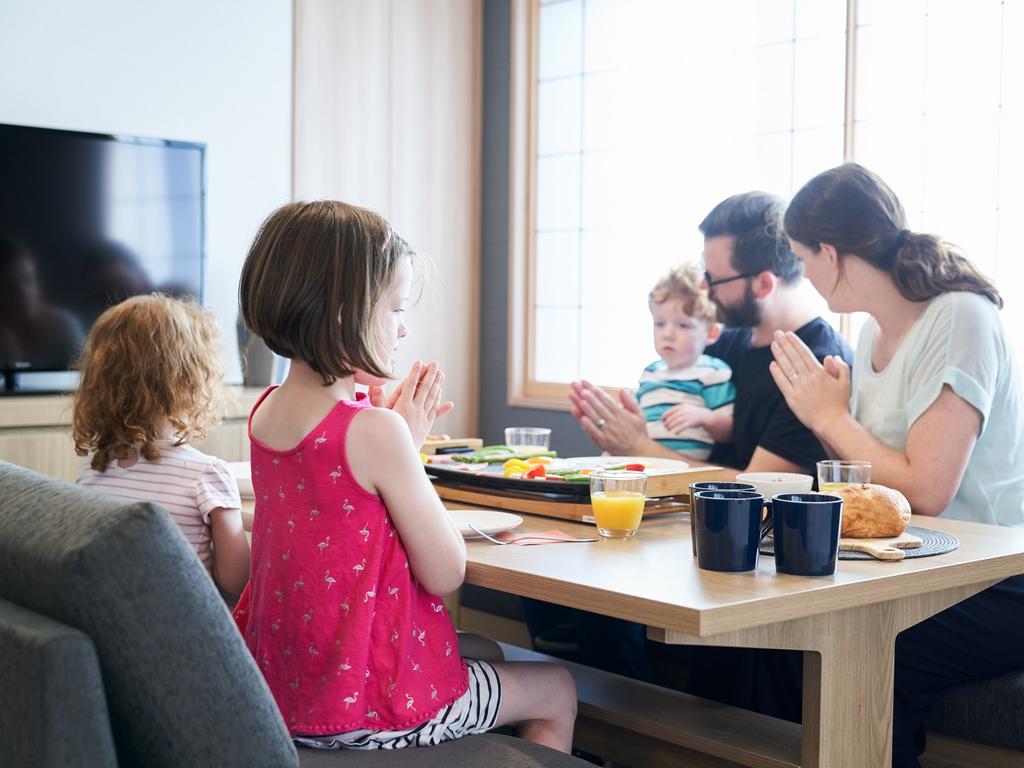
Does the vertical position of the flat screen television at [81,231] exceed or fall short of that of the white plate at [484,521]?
it exceeds it

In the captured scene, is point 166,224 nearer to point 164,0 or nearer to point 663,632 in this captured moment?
point 164,0

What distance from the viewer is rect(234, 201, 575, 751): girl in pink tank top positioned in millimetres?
1428

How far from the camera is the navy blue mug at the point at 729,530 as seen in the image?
1409 millimetres

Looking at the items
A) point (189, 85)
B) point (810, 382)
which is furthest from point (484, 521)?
point (189, 85)

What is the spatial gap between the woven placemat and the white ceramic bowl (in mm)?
87

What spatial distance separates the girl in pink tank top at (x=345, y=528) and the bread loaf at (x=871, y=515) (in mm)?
511

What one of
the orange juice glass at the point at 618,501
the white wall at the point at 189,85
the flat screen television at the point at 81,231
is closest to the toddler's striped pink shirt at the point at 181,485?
the orange juice glass at the point at 618,501

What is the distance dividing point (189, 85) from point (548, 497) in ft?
8.84

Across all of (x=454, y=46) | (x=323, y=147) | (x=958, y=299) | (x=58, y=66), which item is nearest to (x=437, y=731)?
(x=958, y=299)

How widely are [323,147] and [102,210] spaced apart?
0.94 meters

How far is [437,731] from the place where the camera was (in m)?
1.45

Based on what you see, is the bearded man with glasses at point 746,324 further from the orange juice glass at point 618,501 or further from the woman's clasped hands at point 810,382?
the orange juice glass at point 618,501

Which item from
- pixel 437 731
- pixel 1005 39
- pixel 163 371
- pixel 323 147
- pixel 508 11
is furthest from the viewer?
pixel 508 11

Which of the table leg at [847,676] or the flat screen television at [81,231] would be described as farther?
the flat screen television at [81,231]
